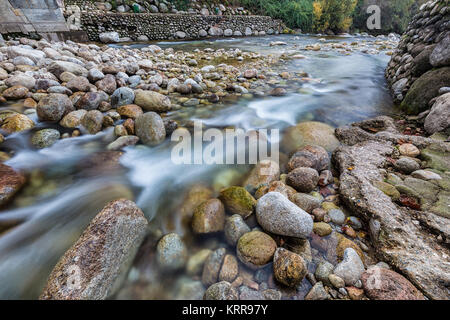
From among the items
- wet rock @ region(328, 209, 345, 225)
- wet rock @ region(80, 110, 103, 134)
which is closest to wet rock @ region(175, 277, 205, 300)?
wet rock @ region(328, 209, 345, 225)

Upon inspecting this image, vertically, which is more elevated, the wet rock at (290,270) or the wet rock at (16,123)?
the wet rock at (16,123)

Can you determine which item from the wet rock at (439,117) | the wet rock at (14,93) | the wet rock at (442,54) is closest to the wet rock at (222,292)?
the wet rock at (439,117)

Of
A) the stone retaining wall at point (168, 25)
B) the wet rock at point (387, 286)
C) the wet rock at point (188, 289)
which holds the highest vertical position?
the stone retaining wall at point (168, 25)

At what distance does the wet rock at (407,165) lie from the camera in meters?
2.11

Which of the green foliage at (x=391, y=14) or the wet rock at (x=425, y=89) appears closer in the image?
the wet rock at (x=425, y=89)

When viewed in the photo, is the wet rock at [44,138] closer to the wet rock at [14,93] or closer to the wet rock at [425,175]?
the wet rock at [14,93]

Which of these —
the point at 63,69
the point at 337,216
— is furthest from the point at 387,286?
the point at 63,69

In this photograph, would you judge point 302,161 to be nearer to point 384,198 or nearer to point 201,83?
point 384,198

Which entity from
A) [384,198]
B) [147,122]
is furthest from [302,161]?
[147,122]

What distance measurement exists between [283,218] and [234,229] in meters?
0.42

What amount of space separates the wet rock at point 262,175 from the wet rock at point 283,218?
0.52 metres

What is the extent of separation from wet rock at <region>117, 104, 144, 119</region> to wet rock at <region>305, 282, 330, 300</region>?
3.28m

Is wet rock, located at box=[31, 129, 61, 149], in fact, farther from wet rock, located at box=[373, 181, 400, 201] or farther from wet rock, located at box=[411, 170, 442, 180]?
wet rock, located at box=[411, 170, 442, 180]

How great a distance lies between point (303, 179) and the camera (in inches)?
82.7
